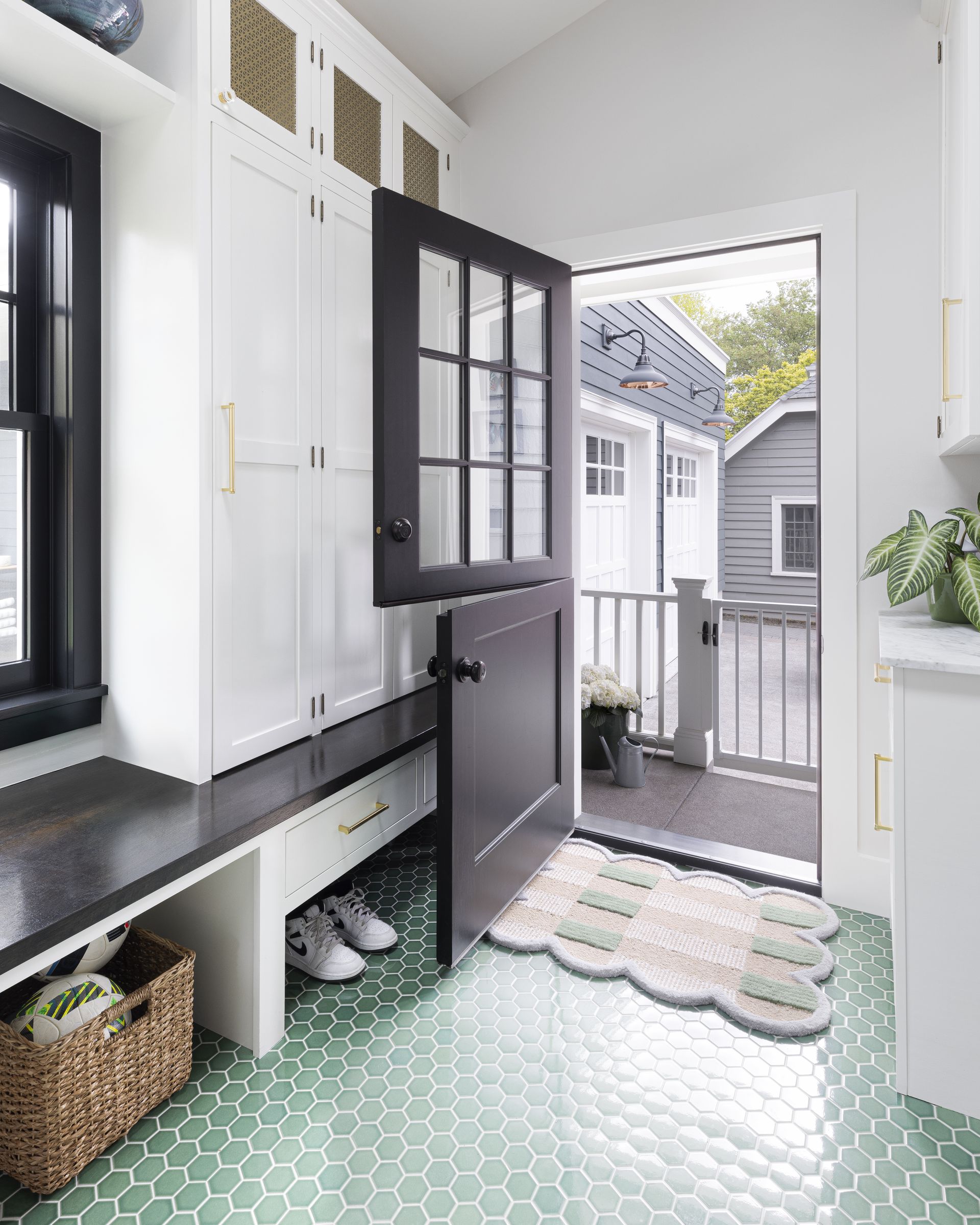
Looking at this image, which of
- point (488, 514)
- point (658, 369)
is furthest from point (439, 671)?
point (658, 369)

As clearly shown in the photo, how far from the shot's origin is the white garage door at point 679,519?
6711mm

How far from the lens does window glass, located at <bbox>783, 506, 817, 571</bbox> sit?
8758 mm

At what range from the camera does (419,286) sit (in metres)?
1.96

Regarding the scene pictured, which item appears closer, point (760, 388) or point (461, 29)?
point (461, 29)

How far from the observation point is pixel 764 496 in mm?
8852

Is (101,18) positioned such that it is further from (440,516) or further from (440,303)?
(440,516)

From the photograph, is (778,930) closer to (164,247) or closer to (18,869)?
(18,869)

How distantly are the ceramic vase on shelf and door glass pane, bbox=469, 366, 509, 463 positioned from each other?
3.58 feet

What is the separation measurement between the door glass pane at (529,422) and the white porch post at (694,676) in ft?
4.99

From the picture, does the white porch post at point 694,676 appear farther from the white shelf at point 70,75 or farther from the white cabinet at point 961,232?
the white shelf at point 70,75

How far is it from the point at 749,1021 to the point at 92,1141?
4.74ft

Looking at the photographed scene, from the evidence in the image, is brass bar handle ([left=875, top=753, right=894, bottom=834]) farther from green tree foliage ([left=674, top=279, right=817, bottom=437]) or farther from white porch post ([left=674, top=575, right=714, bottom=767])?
green tree foliage ([left=674, top=279, right=817, bottom=437])

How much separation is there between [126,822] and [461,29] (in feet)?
8.81

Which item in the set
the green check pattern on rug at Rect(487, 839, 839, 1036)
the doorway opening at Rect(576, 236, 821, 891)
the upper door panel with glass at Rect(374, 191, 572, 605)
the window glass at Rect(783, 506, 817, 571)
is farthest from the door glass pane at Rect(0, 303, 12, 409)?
the window glass at Rect(783, 506, 817, 571)
